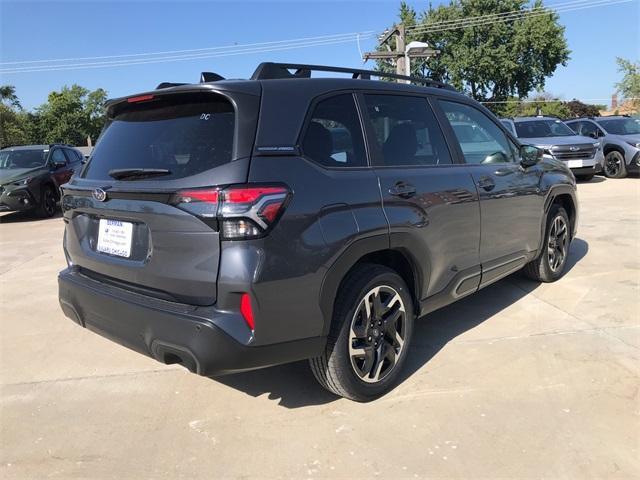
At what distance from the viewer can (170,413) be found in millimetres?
3041

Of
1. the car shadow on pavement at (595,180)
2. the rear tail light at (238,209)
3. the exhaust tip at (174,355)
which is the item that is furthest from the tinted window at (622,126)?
the exhaust tip at (174,355)

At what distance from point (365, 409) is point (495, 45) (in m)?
44.6

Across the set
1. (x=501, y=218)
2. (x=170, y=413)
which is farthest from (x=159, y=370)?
(x=501, y=218)

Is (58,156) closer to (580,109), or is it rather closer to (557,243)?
(557,243)

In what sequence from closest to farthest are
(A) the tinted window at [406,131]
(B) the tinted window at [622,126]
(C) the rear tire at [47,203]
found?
(A) the tinted window at [406,131] < (C) the rear tire at [47,203] < (B) the tinted window at [622,126]

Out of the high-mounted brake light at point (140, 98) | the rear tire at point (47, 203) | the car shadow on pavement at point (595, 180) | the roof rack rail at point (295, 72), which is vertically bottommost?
the car shadow on pavement at point (595, 180)

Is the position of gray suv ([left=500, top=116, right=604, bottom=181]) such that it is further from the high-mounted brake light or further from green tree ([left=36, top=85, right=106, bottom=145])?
green tree ([left=36, top=85, right=106, bottom=145])

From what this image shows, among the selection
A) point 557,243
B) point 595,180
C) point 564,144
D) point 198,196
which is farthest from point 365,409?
point 595,180

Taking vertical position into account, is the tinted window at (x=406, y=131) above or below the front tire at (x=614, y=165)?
above

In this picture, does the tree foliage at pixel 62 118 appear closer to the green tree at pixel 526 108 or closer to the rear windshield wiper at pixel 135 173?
the green tree at pixel 526 108

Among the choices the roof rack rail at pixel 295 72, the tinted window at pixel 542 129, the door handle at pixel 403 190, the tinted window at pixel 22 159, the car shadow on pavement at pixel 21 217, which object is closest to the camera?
the roof rack rail at pixel 295 72

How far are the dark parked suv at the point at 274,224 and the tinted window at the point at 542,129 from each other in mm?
11460

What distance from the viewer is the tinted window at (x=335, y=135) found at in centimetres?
271

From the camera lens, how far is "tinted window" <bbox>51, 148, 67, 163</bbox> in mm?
12484
